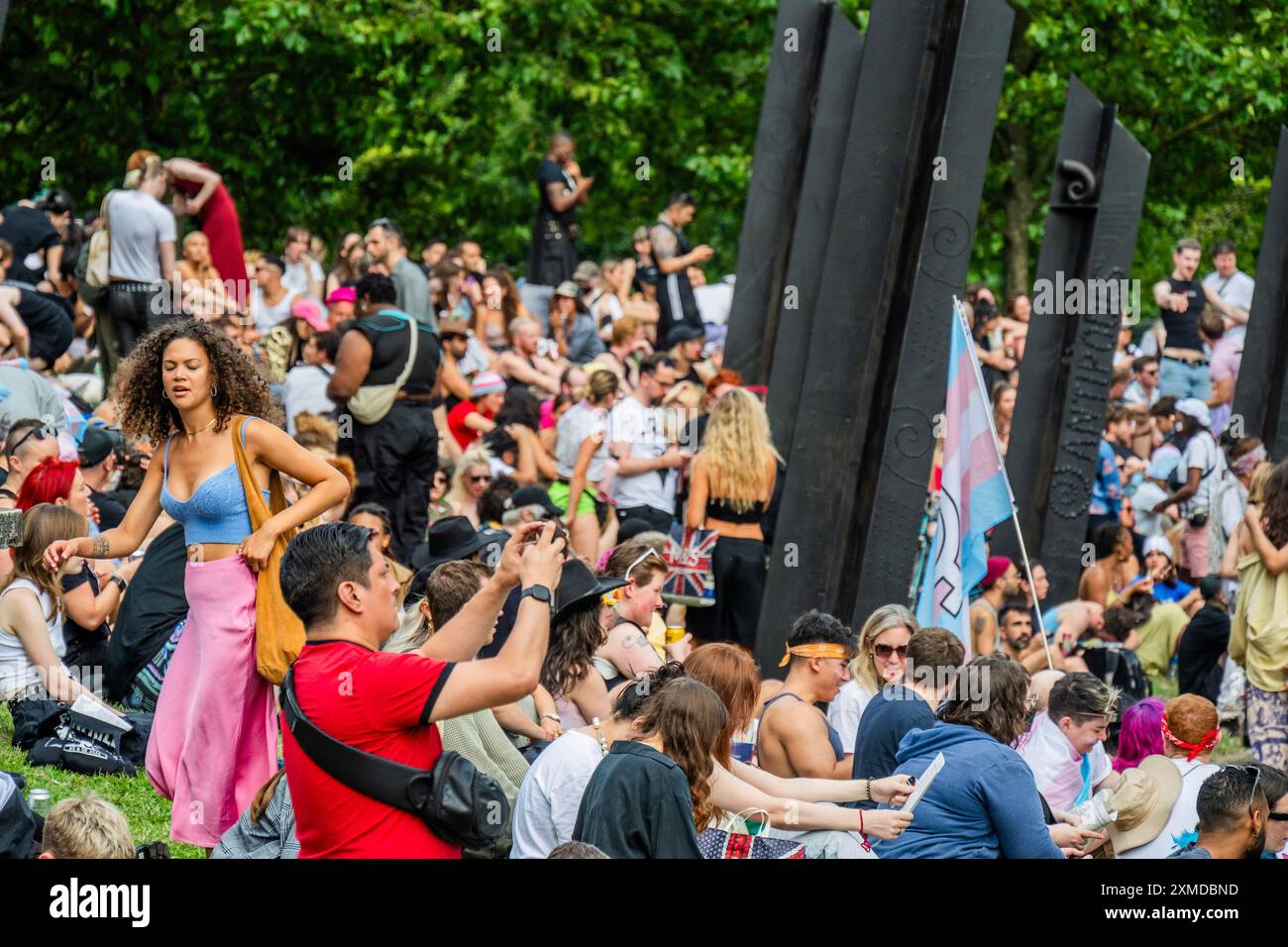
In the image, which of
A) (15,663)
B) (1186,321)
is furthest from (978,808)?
(1186,321)

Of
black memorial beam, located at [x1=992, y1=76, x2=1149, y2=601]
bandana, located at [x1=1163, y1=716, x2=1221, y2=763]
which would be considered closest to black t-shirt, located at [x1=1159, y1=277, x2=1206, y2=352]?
black memorial beam, located at [x1=992, y1=76, x2=1149, y2=601]

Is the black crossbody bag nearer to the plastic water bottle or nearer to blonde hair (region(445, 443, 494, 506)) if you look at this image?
the plastic water bottle

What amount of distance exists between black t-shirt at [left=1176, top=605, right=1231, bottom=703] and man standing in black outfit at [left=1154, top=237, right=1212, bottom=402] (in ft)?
25.5

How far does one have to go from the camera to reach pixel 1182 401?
19.5 metres

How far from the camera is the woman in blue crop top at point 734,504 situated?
11.8m

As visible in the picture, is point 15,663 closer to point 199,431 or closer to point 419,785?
point 199,431

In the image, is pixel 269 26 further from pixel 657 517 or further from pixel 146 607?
pixel 146 607

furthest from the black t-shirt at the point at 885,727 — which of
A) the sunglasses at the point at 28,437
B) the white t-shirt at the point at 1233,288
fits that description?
the white t-shirt at the point at 1233,288

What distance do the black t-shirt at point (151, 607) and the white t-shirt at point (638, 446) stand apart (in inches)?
169

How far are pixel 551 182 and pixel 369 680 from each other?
1542cm

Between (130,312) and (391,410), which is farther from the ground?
(130,312)

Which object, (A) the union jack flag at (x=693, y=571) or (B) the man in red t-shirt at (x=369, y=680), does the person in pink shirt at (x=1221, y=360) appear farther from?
(B) the man in red t-shirt at (x=369, y=680)

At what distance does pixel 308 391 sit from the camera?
13.7 m
